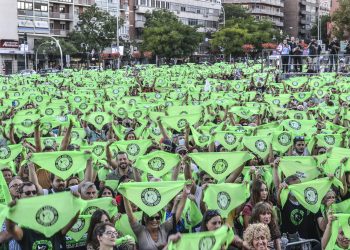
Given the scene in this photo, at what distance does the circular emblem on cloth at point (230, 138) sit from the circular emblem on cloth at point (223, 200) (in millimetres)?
4587

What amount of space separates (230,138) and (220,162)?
3.02m

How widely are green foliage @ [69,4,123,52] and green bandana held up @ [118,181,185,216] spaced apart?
Answer: 66206 mm

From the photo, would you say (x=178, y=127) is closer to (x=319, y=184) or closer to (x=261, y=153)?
(x=261, y=153)

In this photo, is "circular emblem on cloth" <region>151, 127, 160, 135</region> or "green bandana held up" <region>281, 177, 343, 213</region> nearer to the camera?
"green bandana held up" <region>281, 177, 343, 213</region>

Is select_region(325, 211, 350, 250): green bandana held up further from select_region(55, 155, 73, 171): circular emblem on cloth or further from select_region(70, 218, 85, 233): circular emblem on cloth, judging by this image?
select_region(55, 155, 73, 171): circular emblem on cloth

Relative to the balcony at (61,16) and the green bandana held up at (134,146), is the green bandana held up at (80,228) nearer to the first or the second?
the green bandana held up at (134,146)

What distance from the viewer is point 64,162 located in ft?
34.3

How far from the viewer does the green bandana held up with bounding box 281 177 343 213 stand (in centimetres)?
869

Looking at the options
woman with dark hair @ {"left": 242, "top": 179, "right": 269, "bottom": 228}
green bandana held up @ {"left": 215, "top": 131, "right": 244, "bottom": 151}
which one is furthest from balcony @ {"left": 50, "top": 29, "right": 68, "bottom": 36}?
woman with dark hair @ {"left": 242, "top": 179, "right": 269, "bottom": 228}

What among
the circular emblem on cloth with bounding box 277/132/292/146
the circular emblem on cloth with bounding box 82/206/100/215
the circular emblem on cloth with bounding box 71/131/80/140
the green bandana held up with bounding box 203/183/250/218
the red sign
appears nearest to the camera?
the circular emblem on cloth with bounding box 82/206/100/215

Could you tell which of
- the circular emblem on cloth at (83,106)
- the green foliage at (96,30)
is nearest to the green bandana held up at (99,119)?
the circular emblem on cloth at (83,106)

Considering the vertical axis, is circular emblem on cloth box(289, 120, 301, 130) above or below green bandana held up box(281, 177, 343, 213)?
above

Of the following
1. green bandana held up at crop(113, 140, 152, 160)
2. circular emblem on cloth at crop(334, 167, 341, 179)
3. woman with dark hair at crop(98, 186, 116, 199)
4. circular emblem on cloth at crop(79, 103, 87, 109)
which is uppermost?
circular emblem on cloth at crop(79, 103, 87, 109)

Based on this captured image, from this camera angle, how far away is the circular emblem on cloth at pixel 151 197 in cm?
812
